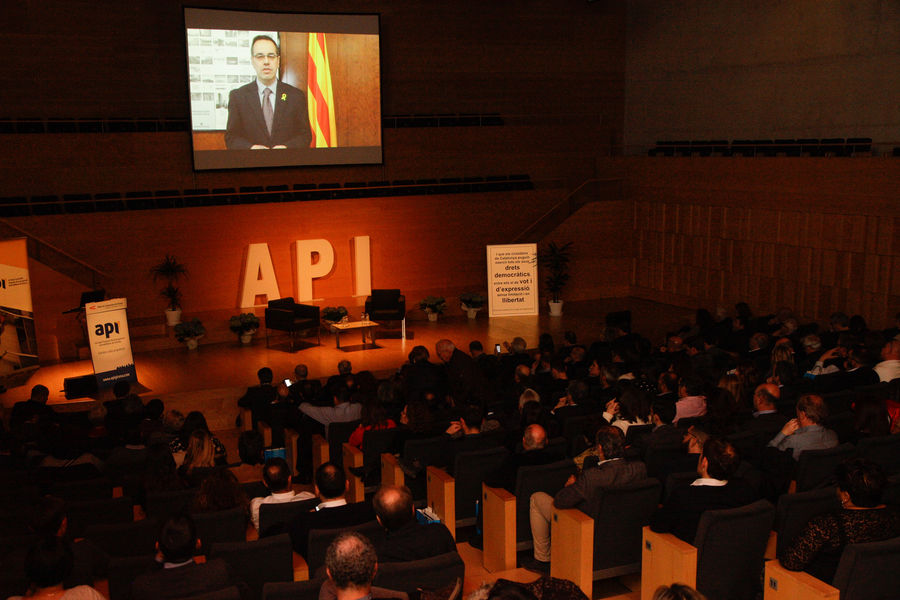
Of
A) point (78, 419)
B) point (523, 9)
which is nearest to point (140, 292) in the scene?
point (78, 419)

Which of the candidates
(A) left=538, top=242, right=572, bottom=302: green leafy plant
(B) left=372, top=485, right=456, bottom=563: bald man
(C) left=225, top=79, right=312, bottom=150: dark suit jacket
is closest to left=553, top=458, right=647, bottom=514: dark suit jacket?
(B) left=372, top=485, right=456, bottom=563: bald man

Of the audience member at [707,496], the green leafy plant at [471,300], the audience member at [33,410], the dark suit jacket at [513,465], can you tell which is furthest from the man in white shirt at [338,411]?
the green leafy plant at [471,300]

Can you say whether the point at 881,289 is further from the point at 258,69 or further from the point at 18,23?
the point at 18,23

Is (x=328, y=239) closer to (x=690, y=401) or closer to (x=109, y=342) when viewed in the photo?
(x=109, y=342)

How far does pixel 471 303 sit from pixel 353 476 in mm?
8873

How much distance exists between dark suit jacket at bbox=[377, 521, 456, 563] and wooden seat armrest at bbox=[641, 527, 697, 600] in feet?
3.61

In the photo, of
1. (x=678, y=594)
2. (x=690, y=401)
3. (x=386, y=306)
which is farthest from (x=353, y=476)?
(x=386, y=306)

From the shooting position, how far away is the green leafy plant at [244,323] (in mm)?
13289

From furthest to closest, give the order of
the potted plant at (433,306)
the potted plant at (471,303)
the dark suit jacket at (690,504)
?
the potted plant at (471,303) < the potted plant at (433,306) < the dark suit jacket at (690,504)

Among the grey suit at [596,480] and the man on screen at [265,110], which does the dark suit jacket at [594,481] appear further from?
the man on screen at [265,110]

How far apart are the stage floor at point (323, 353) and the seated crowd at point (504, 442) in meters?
2.48

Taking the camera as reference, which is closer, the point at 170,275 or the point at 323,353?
the point at 323,353

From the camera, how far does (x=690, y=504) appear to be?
4227 mm

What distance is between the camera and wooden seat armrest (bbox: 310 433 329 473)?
7171mm
